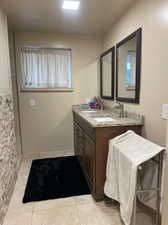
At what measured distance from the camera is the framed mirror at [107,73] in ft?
8.49

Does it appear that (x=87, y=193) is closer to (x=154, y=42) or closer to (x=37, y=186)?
(x=37, y=186)

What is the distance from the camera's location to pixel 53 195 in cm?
201

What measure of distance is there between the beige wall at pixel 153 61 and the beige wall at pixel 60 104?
1285 mm

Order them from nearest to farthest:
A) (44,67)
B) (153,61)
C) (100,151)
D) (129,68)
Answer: (153,61), (100,151), (129,68), (44,67)

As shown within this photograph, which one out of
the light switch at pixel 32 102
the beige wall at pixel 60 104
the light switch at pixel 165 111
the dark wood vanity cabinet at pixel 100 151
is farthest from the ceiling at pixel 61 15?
the dark wood vanity cabinet at pixel 100 151

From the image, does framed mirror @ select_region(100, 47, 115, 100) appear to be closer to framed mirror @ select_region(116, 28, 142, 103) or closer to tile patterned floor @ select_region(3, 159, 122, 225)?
framed mirror @ select_region(116, 28, 142, 103)

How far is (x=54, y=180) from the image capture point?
2.33 m

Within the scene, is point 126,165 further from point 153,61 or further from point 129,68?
point 129,68

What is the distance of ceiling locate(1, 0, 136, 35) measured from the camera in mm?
1933

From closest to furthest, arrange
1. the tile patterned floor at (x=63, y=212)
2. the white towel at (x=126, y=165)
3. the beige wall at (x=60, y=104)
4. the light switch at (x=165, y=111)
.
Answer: the white towel at (x=126, y=165) < the light switch at (x=165, y=111) < the tile patterned floor at (x=63, y=212) < the beige wall at (x=60, y=104)

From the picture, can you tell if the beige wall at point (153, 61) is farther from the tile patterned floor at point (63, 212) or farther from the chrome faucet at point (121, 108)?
the tile patterned floor at point (63, 212)

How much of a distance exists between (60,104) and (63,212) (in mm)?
1941

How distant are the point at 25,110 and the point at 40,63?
3.16 ft

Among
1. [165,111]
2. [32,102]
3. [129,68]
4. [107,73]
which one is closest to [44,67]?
[32,102]
